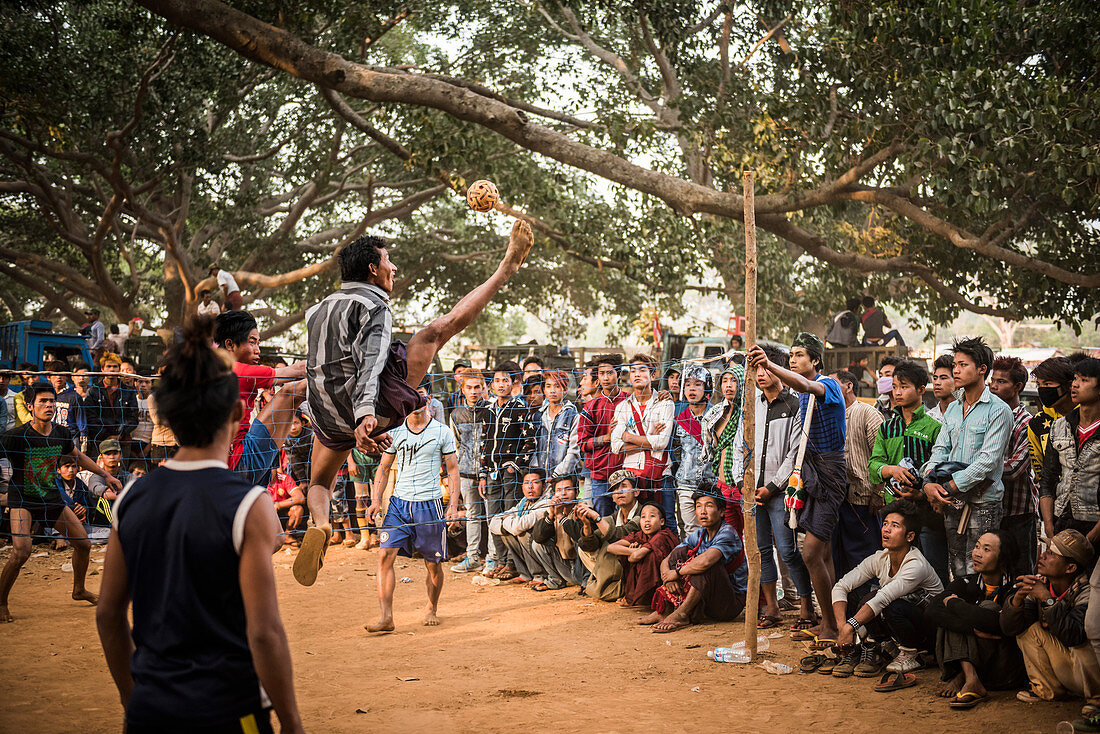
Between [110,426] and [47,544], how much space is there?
1813 millimetres

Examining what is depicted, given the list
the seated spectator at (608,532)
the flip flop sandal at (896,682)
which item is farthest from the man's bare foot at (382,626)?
the flip flop sandal at (896,682)

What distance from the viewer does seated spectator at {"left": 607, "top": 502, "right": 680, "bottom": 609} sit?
785 centimetres

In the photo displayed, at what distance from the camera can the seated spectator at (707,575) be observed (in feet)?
23.9

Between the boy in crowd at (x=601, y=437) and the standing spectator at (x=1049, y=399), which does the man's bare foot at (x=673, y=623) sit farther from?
the standing spectator at (x=1049, y=399)

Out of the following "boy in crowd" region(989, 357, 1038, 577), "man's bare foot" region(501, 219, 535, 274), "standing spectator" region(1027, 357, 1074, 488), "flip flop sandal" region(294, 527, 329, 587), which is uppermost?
"man's bare foot" region(501, 219, 535, 274)

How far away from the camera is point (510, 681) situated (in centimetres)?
603

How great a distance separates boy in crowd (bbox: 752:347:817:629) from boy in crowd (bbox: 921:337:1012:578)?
1.01m

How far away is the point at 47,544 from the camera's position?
36.3ft

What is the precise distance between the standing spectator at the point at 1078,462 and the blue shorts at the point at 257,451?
492 cm

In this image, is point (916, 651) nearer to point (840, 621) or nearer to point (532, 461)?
point (840, 621)

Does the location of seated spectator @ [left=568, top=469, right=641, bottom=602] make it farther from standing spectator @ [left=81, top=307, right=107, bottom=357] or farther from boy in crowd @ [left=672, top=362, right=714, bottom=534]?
standing spectator @ [left=81, top=307, right=107, bottom=357]

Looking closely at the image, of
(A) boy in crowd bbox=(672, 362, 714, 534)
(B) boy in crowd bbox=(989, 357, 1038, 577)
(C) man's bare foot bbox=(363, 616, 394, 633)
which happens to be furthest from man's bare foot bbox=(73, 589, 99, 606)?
(B) boy in crowd bbox=(989, 357, 1038, 577)

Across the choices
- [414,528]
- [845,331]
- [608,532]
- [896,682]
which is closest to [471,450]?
[608,532]

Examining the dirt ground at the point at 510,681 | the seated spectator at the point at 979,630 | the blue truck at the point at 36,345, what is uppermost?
the blue truck at the point at 36,345
